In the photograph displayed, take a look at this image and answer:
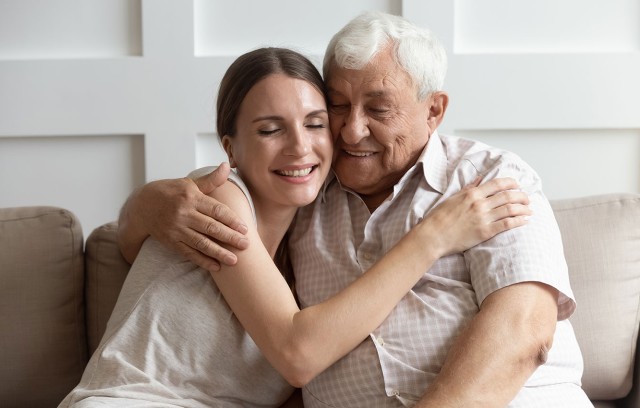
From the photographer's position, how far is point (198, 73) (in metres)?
2.54

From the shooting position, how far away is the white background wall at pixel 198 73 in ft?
8.34

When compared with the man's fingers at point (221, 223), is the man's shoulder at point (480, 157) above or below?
above

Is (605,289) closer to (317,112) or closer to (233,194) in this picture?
(317,112)

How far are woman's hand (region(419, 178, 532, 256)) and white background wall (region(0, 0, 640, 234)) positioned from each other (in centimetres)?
85

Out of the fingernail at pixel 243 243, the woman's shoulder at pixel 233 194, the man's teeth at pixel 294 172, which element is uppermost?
the man's teeth at pixel 294 172

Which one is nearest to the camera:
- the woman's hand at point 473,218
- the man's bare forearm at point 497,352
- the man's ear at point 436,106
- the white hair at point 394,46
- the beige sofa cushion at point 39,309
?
the man's bare forearm at point 497,352

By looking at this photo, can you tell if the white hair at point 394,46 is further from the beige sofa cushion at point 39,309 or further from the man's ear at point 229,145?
the beige sofa cushion at point 39,309

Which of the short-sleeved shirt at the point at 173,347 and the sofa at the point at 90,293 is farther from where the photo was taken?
the sofa at the point at 90,293

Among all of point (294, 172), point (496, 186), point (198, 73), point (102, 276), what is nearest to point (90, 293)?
point (102, 276)

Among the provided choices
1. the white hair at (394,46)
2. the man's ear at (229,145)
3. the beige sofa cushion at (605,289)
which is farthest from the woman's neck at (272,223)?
the beige sofa cushion at (605,289)

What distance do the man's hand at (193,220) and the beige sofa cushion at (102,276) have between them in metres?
0.26

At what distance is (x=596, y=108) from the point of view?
2.57 meters

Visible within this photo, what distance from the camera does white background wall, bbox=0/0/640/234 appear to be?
2541 mm

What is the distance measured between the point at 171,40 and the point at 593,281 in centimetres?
141
